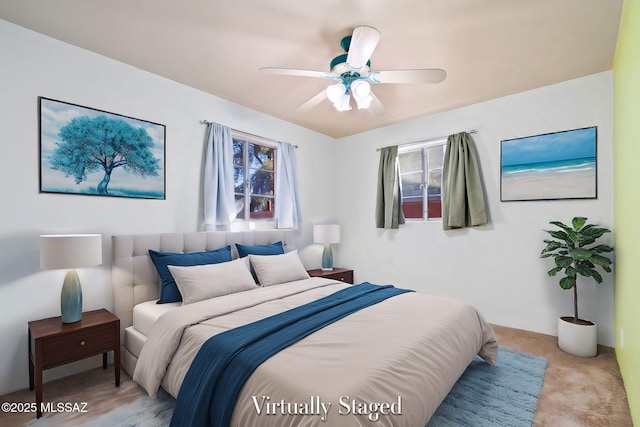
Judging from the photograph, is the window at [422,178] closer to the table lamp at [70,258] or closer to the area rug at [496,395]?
the area rug at [496,395]

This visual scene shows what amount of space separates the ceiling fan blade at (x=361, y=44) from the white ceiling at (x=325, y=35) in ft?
0.90

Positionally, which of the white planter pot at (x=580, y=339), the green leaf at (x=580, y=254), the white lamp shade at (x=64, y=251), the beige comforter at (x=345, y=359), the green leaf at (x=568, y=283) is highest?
the white lamp shade at (x=64, y=251)

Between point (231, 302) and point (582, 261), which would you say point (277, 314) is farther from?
point (582, 261)

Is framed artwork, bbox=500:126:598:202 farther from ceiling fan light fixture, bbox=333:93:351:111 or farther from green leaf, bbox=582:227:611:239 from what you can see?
ceiling fan light fixture, bbox=333:93:351:111

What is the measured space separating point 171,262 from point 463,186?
3260mm

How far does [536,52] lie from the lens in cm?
251

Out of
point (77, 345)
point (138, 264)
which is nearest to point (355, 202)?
point (138, 264)

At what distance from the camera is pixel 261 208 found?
3.97 metres

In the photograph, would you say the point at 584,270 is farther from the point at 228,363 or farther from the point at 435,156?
the point at 228,363

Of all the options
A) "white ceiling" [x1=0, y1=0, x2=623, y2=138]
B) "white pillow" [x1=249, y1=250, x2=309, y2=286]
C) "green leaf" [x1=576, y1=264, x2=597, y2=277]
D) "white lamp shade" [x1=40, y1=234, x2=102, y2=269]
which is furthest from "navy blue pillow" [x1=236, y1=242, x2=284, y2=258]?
"green leaf" [x1=576, y1=264, x2=597, y2=277]

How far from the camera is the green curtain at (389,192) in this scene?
13.8 feet

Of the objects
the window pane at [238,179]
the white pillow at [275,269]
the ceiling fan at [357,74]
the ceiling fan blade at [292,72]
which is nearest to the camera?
the ceiling fan at [357,74]

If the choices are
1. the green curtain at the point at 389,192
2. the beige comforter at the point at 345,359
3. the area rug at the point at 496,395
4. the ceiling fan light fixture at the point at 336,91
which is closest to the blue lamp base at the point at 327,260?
the green curtain at the point at 389,192

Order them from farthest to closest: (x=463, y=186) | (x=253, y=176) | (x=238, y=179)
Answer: (x=253, y=176)
(x=238, y=179)
(x=463, y=186)
